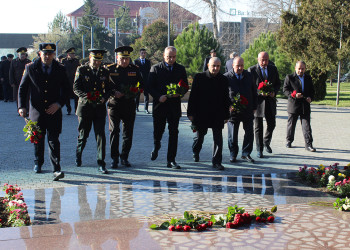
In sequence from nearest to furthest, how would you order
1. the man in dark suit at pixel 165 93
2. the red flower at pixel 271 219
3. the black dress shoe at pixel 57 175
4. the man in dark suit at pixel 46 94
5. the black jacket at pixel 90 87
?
the red flower at pixel 271 219 < the black dress shoe at pixel 57 175 < the man in dark suit at pixel 46 94 < the black jacket at pixel 90 87 < the man in dark suit at pixel 165 93

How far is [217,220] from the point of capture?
17.5 ft

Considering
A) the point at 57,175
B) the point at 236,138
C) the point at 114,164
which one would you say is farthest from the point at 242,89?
the point at 57,175

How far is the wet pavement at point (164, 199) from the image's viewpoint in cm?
473

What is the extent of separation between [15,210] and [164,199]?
1915 millimetres

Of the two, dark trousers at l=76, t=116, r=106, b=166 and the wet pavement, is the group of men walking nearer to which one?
dark trousers at l=76, t=116, r=106, b=166

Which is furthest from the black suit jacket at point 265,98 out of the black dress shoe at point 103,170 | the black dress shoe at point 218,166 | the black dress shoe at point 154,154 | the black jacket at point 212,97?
the black dress shoe at point 103,170

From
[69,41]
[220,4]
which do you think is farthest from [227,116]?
[69,41]

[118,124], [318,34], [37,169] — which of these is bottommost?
[37,169]

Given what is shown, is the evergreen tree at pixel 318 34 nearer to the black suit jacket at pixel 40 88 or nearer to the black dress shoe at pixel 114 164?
the black dress shoe at pixel 114 164

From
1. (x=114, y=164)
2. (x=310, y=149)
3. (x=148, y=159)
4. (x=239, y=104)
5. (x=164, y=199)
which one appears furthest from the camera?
(x=310, y=149)

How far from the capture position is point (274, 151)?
34.5ft

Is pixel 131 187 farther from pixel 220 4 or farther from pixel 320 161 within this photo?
pixel 220 4

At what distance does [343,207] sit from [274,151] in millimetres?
4772

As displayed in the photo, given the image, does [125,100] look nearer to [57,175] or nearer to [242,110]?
[57,175]
